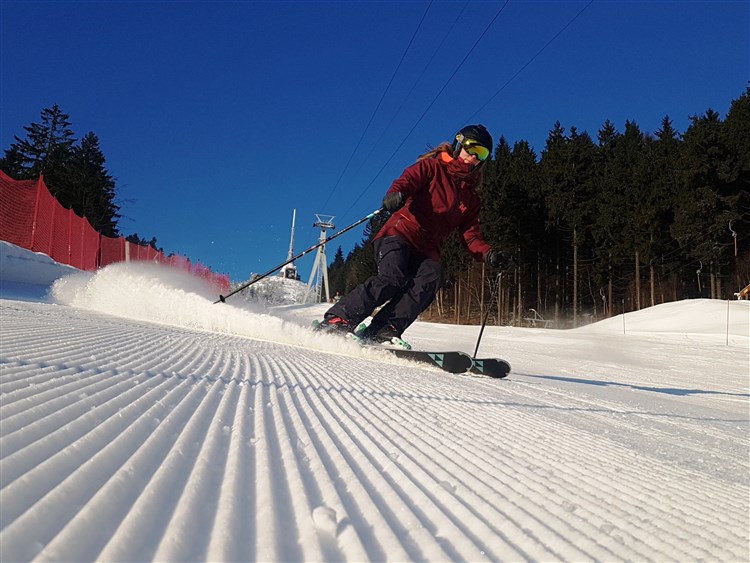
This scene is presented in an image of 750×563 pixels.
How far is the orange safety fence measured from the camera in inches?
395

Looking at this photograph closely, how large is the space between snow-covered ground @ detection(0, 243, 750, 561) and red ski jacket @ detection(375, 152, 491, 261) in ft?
6.20

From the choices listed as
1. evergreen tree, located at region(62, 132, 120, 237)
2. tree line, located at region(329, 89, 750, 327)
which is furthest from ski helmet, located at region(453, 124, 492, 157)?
evergreen tree, located at region(62, 132, 120, 237)

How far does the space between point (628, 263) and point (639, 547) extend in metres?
33.8

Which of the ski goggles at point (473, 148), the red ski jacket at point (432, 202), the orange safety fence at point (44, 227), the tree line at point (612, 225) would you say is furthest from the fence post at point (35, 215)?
the tree line at point (612, 225)

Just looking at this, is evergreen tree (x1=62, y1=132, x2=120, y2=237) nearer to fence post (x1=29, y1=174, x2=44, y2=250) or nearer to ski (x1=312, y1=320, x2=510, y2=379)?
fence post (x1=29, y1=174, x2=44, y2=250)

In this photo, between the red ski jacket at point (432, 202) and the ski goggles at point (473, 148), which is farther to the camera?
the red ski jacket at point (432, 202)

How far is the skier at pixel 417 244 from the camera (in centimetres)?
387

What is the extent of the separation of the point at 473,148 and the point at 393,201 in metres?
0.89

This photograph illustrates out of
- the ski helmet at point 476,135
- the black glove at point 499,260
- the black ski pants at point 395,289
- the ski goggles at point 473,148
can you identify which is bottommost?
the black ski pants at point 395,289

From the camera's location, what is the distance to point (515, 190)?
102 feet

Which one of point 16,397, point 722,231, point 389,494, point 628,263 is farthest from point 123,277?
point 628,263

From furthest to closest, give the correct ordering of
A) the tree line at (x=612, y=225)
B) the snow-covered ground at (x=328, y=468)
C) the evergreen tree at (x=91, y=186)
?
the evergreen tree at (x=91, y=186) → the tree line at (x=612, y=225) → the snow-covered ground at (x=328, y=468)

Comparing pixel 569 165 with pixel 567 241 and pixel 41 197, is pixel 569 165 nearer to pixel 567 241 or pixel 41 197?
pixel 567 241

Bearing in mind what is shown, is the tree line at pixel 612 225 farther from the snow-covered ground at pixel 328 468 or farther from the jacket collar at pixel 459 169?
the snow-covered ground at pixel 328 468
